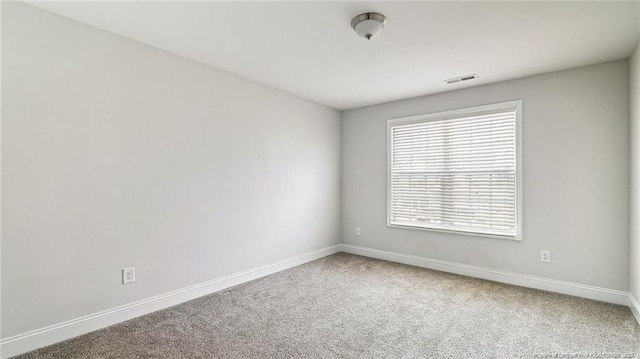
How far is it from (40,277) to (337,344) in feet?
7.01

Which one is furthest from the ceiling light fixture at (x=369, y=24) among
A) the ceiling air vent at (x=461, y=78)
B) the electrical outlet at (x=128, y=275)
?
the electrical outlet at (x=128, y=275)

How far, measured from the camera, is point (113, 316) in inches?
96.4

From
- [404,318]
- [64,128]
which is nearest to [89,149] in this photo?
[64,128]

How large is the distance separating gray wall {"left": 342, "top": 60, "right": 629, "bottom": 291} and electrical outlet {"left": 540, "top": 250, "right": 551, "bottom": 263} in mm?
37

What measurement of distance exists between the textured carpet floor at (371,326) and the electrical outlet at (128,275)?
1.14 ft

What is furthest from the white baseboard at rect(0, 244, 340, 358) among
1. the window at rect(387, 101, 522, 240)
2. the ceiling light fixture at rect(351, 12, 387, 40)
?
the ceiling light fixture at rect(351, 12, 387, 40)

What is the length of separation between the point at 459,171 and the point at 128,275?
3.79 metres

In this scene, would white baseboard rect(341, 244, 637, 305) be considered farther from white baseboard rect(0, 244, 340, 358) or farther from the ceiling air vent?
the ceiling air vent

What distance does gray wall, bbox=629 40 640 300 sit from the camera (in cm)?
257

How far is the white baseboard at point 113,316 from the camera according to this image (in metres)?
2.02

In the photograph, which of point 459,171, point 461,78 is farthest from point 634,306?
point 461,78

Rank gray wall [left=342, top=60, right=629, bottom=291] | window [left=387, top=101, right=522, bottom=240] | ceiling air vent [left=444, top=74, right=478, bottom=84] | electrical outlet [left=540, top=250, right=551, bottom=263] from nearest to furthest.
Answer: gray wall [left=342, top=60, right=629, bottom=291], electrical outlet [left=540, top=250, right=551, bottom=263], ceiling air vent [left=444, top=74, right=478, bottom=84], window [left=387, top=101, right=522, bottom=240]

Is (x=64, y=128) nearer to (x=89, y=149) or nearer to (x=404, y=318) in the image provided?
(x=89, y=149)

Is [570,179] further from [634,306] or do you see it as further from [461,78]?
[461,78]
